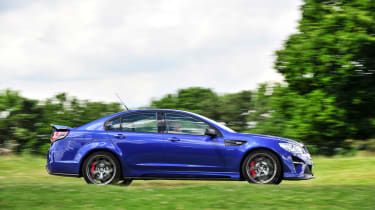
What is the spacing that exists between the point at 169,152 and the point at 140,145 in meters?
0.58

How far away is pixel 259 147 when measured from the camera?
32.1ft

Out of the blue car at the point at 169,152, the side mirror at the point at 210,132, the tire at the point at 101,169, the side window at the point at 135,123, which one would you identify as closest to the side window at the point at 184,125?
the blue car at the point at 169,152

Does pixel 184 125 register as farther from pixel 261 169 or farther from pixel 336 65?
pixel 336 65

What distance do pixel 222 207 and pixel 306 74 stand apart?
1483 centimetres

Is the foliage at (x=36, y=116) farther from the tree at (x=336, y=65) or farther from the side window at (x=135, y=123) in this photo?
the side window at (x=135, y=123)

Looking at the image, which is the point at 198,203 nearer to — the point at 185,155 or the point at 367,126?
the point at 185,155

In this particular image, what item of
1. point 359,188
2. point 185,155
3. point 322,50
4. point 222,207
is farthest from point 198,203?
point 322,50

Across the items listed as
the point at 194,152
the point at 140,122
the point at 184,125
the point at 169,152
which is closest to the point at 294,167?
the point at 194,152

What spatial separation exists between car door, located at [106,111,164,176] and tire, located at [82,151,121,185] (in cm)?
20

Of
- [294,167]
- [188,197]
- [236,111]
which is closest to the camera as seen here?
[188,197]

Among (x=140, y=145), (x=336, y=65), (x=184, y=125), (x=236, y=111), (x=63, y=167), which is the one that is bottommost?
(x=63, y=167)

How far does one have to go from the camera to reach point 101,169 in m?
10.0

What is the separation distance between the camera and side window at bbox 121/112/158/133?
10.2 metres

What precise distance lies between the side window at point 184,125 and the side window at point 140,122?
28 centimetres
